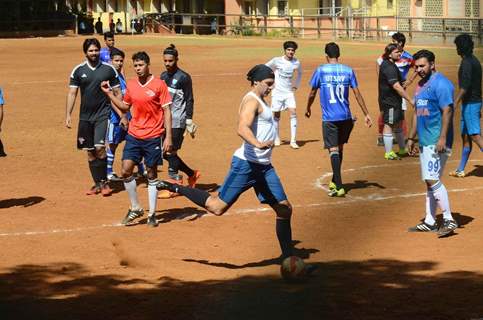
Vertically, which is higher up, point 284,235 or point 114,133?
point 114,133

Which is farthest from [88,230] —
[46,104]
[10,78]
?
[10,78]

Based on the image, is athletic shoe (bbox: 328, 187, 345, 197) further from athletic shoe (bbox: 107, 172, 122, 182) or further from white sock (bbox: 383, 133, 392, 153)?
athletic shoe (bbox: 107, 172, 122, 182)

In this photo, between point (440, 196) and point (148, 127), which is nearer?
point (440, 196)

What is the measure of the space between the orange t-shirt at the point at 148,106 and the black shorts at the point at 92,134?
6.22ft

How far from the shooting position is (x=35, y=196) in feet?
46.7

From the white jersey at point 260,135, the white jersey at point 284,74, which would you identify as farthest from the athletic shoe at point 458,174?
the white jersey at point 260,135

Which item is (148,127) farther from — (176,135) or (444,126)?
(444,126)

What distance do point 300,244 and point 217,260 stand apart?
1.17m

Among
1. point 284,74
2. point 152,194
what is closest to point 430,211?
point 152,194

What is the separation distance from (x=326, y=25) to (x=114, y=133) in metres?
52.7

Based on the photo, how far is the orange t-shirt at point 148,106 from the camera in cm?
1205

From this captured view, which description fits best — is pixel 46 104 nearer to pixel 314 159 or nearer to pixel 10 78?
pixel 10 78

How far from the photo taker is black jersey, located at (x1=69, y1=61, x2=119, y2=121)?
13.8m

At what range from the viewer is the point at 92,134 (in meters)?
14.1
